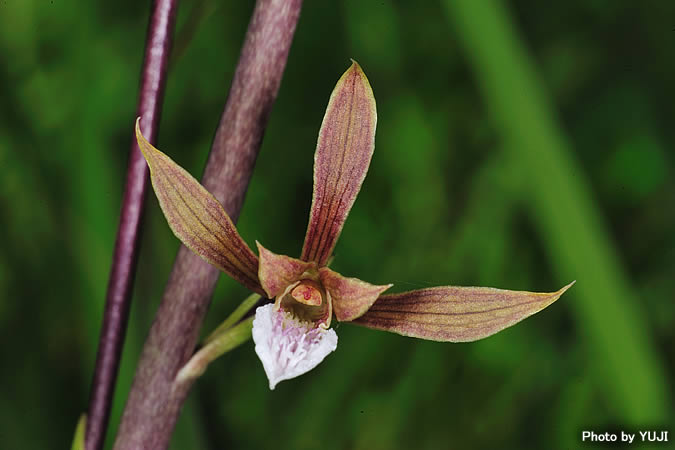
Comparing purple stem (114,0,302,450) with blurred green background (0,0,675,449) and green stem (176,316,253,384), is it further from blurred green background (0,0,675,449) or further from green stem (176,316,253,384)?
blurred green background (0,0,675,449)

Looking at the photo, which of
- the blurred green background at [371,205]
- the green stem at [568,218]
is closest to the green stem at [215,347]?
the blurred green background at [371,205]

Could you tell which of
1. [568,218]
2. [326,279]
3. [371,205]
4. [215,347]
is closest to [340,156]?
[326,279]

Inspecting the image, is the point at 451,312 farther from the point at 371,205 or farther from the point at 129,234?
the point at 371,205

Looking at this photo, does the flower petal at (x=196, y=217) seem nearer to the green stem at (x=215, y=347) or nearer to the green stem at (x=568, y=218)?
the green stem at (x=215, y=347)

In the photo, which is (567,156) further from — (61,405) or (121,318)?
(61,405)

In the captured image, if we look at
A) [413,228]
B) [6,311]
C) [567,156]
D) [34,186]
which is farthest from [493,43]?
[6,311]
